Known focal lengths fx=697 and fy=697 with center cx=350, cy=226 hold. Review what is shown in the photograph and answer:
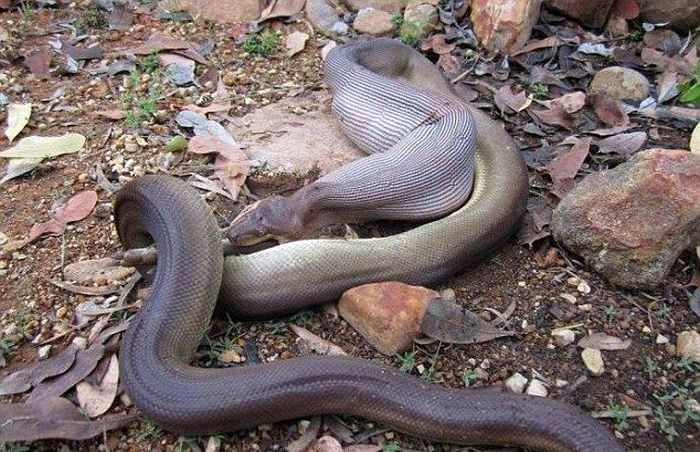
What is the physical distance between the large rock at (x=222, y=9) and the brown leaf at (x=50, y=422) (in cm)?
347

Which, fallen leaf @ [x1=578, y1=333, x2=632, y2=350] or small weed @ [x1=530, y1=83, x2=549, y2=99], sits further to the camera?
small weed @ [x1=530, y1=83, x2=549, y2=99]

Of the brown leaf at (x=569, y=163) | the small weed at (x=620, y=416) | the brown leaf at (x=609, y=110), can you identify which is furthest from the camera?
the brown leaf at (x=609, y=110)

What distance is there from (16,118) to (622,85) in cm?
388

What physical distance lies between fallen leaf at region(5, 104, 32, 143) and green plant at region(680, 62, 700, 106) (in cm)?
403

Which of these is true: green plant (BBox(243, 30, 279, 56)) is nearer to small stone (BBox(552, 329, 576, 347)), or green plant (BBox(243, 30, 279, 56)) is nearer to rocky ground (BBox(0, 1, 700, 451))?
rocky ground (BBox(0, 1, 700, 451))

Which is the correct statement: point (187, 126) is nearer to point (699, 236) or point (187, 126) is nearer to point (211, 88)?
point (211, 88)

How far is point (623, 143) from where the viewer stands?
13.7 feet

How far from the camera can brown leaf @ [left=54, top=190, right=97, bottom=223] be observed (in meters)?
3.63

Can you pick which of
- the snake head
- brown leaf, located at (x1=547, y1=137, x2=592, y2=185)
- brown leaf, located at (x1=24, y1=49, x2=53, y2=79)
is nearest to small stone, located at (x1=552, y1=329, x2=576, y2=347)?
brown leaf, located at (x1=547, y1=137, x2=592, y2=185)

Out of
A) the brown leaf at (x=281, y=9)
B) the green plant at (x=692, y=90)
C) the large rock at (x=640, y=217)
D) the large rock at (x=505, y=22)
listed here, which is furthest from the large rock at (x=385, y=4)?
the large rock at (x=640, y=217)

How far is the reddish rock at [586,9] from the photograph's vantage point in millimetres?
5113


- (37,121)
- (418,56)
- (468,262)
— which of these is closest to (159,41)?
(37,121)

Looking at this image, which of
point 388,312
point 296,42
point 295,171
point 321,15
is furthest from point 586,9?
point 388,312

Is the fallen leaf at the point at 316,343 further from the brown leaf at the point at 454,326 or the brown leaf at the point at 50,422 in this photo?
the brown leaf at the point at 50,422
